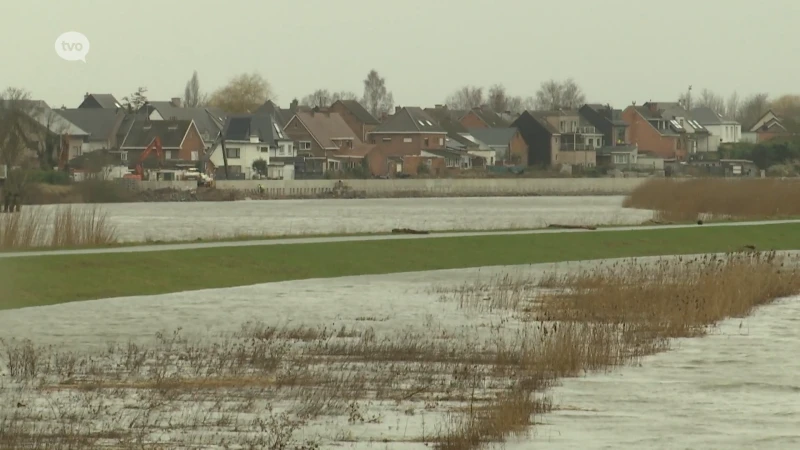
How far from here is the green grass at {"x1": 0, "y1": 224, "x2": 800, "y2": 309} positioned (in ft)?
101

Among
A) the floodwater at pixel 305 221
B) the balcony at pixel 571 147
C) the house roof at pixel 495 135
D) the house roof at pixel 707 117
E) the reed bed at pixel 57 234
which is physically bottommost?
the floodwater at pixel 305 221

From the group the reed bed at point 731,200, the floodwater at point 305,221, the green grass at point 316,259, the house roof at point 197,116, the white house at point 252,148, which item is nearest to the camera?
the green grass at point 316,259

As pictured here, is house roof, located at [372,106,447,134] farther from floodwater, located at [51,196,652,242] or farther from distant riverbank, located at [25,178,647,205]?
floodwater, located at [51,196,652,242]

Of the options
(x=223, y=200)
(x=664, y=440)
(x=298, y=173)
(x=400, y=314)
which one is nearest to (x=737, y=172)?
(x=298, y=173)

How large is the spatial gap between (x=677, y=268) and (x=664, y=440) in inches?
879

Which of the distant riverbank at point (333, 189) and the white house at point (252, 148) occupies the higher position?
the white house at point (252, 148)

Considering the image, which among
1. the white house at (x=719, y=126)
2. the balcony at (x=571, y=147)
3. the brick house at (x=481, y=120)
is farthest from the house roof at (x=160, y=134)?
the white house at (x=719, y=126)

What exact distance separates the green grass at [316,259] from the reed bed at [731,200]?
1323cm

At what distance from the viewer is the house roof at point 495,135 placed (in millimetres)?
159950

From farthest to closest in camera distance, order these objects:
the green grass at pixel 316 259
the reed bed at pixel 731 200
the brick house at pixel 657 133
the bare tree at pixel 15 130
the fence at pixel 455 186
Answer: the brick house at pixel 657 133, the fence at pixel 455 186, the bare tree at pixel 15 130, the reed bed at pixel 731 200, the green grass at pixel 316 259

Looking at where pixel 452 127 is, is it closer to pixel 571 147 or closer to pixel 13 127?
pixel 571 147

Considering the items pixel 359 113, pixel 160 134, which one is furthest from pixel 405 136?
pixel 160 134

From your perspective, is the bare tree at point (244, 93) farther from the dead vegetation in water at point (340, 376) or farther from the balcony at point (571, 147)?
the dead vegetation in water at point (340, 376)

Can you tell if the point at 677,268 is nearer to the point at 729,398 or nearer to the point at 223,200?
the point at 729,398
